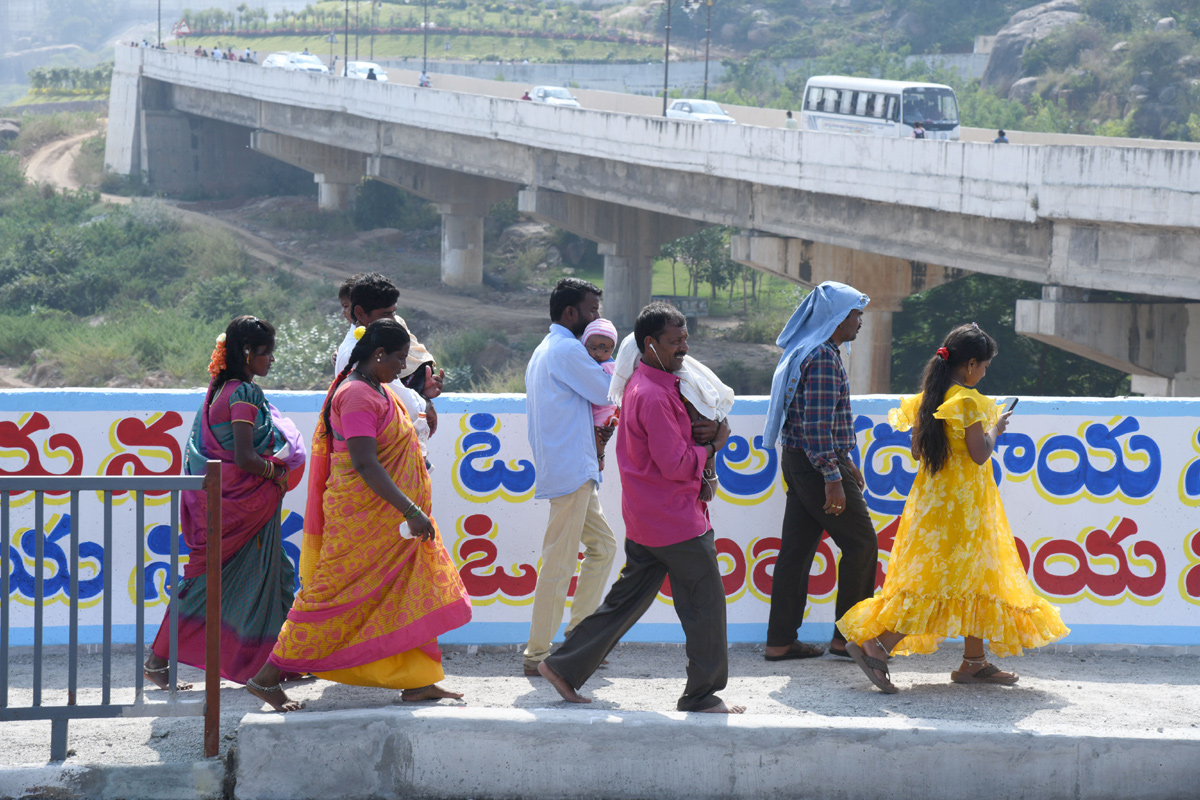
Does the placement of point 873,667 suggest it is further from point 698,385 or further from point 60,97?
point 60,97

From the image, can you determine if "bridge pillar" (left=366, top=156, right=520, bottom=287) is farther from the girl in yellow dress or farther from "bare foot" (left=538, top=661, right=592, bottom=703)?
"bare foot" (left=538, top=661, right=592, bottom=703)

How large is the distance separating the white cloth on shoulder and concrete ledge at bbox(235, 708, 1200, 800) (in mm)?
1068

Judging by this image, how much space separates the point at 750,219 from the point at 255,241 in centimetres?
2307

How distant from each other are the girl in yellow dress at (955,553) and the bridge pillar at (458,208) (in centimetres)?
3408

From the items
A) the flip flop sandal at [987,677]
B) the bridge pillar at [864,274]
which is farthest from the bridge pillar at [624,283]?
the flip flop sandal at [987,677]

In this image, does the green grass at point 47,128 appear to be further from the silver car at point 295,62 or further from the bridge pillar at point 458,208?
the bridge pillar at point 458,208

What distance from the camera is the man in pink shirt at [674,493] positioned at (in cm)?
439

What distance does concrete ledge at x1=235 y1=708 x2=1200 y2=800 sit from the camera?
165 inches

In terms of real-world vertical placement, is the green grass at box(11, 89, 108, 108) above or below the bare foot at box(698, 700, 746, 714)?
above

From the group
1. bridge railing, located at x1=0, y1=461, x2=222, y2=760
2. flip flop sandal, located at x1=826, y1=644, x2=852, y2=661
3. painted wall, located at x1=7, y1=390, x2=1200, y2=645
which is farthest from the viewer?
painted wall, located at x1=7, y1=390, x2=1200, y2=645

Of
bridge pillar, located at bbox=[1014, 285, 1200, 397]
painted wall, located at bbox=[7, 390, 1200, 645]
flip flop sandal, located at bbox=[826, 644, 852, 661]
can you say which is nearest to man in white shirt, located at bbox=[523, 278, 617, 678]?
painted wall, located at bbox=[7, 390, 1200, 645]

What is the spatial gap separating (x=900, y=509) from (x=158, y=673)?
3.18 metres

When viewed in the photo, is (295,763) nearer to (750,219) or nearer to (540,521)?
(540,521)

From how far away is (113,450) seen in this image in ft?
17.6
